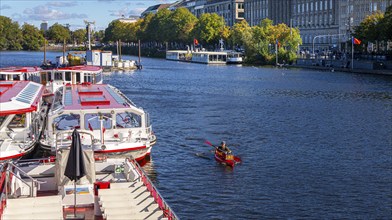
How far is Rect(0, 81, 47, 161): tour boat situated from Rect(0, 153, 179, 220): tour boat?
26.2 ft

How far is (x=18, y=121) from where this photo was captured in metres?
37.0

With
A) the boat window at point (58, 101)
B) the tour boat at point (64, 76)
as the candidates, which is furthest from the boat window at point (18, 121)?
the tour boat at point (64, 76)

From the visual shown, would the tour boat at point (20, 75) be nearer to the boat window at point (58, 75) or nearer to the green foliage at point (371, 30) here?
the boat window at point (58, 75)

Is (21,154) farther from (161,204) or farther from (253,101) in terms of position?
(253,101)

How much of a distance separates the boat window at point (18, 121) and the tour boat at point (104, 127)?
136 centimetres

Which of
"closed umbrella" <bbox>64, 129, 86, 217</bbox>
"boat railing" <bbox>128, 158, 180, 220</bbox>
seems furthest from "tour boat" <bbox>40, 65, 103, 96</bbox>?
"closed umbrella" <bbox>64, 129, 86, 217</bbox>

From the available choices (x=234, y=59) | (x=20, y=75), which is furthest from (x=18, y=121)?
(x=234, y=59)

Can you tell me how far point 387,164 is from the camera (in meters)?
38.7

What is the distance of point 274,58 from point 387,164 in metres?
126

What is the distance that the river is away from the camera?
100 ft

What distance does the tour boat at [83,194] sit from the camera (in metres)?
18.7

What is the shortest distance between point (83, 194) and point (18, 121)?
1691cm

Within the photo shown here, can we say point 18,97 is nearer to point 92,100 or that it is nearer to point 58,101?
point 92,100

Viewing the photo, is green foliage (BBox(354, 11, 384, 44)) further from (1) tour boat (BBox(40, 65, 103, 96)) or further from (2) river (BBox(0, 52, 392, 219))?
(1) tour boat (BBox(40, 65, 103, 96))
